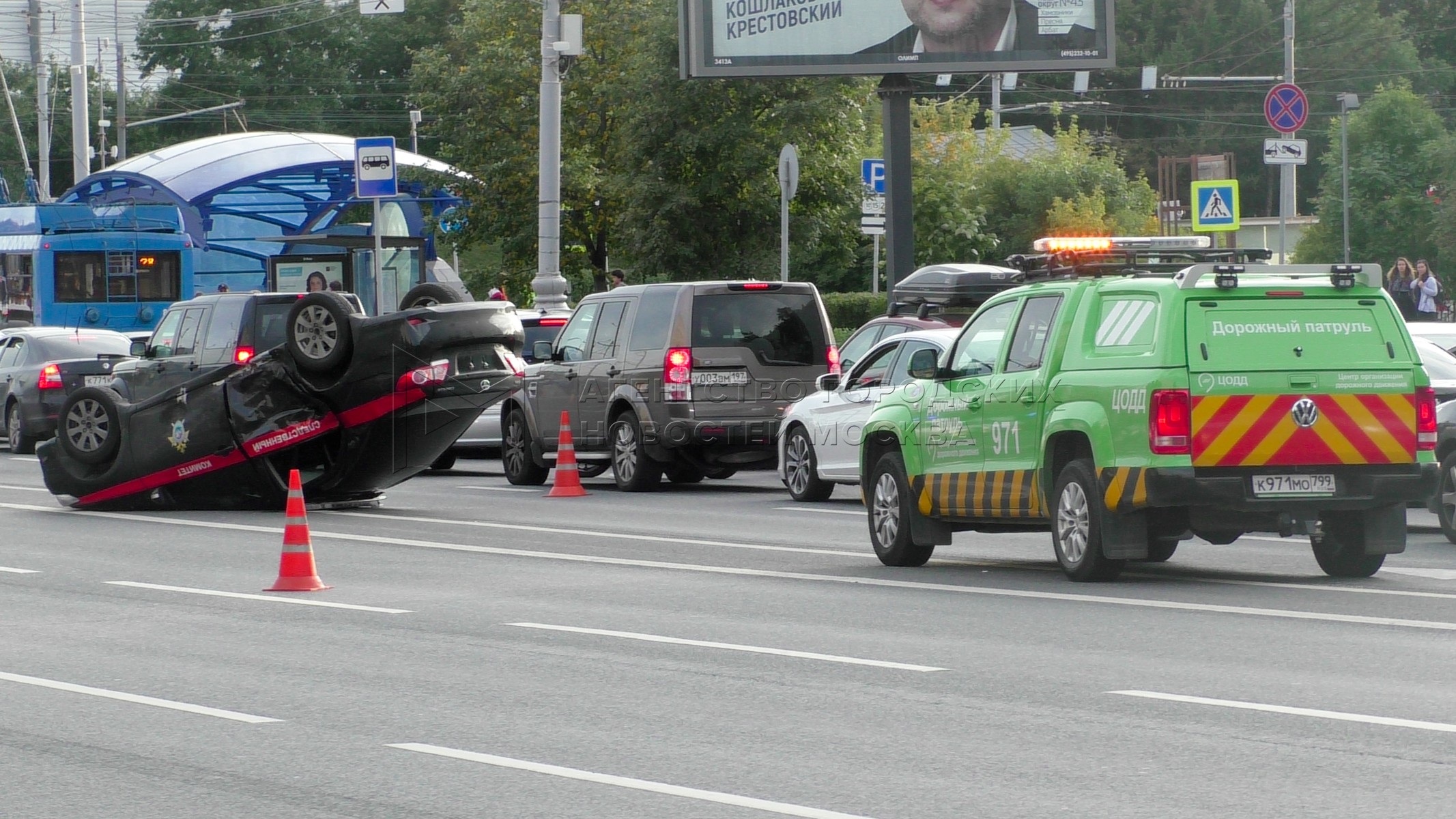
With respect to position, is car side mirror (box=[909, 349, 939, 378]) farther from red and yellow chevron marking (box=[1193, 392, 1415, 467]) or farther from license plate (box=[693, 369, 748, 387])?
license plate (box=[693, 369, 748, 387])

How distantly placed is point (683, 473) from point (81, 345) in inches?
445

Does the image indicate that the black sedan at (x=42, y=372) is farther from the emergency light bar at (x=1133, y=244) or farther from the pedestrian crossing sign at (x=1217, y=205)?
the emergency light bar at (x=1133, y=244)

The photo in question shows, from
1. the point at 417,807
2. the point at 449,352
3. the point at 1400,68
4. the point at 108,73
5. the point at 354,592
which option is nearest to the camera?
the point at 417,807

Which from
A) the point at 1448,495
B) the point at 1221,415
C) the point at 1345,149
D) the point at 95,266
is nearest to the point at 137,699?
the point at 1221,415

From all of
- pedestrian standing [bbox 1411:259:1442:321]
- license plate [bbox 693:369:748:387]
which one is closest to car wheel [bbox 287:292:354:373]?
license plate [bbox 693:369:748:387]

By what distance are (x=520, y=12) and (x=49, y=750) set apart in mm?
35789

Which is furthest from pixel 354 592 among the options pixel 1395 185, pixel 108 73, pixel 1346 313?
pixel 108 73

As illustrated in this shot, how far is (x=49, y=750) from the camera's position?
25.7ft

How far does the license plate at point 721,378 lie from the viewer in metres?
20.7

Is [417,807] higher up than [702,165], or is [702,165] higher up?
[702,165]

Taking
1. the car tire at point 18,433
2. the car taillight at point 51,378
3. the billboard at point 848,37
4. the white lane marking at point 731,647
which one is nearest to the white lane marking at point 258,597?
the white lane marking at point 731,647

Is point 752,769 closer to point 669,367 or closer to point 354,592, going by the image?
point 354,592

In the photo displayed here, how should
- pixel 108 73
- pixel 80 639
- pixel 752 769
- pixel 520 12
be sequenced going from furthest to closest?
pixel 108 73
pixel 520 12
pixel 80 639
pixel 752 769

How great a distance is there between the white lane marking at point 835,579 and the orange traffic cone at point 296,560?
2162 mm
